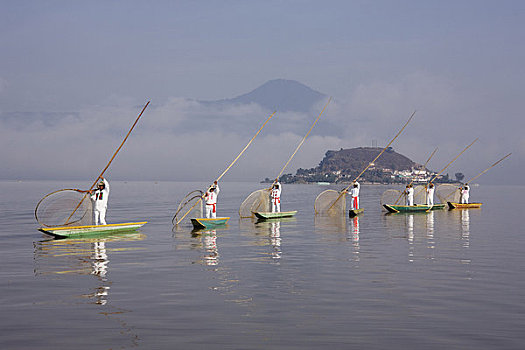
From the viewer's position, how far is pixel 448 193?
63906 mm

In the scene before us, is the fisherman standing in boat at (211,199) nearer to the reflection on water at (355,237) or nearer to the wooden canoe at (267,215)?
the wooden canoe at (267,215)

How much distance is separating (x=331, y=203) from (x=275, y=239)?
1892 centimetres

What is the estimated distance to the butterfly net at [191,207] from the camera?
107 ft

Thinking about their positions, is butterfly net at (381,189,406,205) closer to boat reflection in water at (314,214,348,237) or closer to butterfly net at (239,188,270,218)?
boat reflection in water at (314,214,348,237)

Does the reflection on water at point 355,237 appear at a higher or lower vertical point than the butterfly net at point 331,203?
lower

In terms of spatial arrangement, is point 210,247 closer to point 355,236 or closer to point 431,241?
point 355,236

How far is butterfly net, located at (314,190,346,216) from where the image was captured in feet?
151

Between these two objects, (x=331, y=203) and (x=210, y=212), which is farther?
(x=331, y=203)

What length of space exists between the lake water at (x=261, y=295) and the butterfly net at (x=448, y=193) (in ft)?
124

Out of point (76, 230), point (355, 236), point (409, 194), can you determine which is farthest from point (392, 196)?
point (76, 230)

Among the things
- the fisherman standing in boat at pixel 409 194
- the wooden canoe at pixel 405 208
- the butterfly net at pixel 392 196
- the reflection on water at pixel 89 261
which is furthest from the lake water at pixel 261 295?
the butterfly net at pixel 392 196

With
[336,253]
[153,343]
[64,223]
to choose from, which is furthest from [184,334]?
[64,223]

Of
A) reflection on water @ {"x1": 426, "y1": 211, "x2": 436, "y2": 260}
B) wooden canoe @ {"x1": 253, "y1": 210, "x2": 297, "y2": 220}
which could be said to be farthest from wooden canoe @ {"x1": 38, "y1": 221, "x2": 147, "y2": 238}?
reflection on water @ {"x1": 426, "y1": 211, "x2": 436, "y2": 260}

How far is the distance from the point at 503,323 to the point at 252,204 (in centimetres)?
3061
